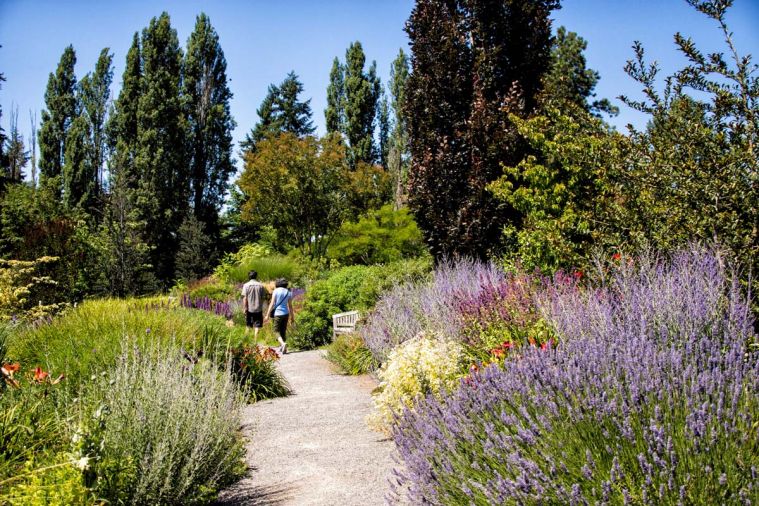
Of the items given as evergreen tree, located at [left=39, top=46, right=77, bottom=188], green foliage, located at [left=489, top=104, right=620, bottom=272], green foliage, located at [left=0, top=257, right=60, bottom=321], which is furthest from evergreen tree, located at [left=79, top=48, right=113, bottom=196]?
green foliage, located at [left=489, top=104, right=620, bottom=272]

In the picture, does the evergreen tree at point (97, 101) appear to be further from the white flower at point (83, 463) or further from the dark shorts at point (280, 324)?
the white flower at point (83, 463)

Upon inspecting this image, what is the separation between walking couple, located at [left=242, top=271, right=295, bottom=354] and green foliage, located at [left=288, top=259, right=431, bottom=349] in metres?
0.47

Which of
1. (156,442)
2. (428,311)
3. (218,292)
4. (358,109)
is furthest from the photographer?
(358,109)

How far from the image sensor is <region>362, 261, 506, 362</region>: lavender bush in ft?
21.7

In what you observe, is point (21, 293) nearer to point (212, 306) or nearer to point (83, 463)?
point (212, 306)

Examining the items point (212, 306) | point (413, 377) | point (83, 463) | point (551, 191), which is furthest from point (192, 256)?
point (83, 463)

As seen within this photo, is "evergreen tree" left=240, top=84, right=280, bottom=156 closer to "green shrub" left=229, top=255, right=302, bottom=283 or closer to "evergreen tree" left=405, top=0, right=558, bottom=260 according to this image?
"green shrub" left=229, top=255, right=302, bottom=283

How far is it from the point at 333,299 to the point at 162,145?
2101 cm

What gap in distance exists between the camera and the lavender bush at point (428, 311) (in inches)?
260

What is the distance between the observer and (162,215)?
30.8 metres

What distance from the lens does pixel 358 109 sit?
34781 millimetres

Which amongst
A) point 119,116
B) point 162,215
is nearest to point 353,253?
point 162,215

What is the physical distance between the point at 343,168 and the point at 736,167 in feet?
77.3

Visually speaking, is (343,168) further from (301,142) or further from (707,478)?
(707,478)
